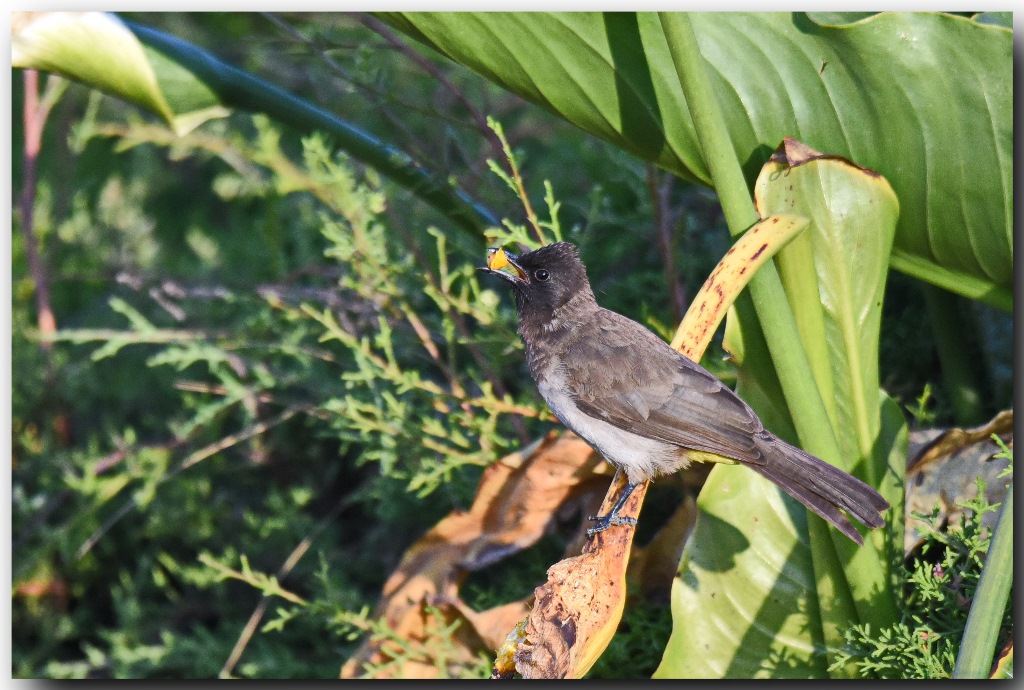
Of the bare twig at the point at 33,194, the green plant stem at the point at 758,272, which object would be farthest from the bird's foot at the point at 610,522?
the bare twig at the point at 33,194

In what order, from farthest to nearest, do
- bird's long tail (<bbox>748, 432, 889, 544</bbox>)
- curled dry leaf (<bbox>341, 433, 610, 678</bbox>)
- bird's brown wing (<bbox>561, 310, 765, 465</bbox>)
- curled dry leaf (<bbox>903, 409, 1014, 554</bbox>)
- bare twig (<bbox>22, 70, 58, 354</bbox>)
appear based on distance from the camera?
bare twig (<bbox>22, 70, 58, 354</bbox>) < curled dry leaf (<bbox>341, 433, 610, 678</bbox>) < curled dry leaf (<bbox>903, 409, 1014, 554</bbox>) < bird's brown wing (<bbox>561, 310, 765, 465</bbox>) < bird's long tail (<bbox>748, 432, 889, 544</bbox>)

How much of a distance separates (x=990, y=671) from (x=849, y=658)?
280 millimetres

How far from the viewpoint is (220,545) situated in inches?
146

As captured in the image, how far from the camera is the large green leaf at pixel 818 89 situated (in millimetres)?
2324

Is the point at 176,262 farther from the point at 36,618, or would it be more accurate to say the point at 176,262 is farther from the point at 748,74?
the point at 748,74

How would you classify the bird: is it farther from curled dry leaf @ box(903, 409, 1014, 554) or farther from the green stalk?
the green stalk

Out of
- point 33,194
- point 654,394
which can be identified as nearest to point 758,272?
point 654,394

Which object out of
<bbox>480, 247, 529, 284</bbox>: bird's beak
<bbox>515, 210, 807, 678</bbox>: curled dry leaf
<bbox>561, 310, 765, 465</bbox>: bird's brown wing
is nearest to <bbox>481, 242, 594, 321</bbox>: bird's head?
<bbox>480, 247, 529, 284</bbox>: bird's beak

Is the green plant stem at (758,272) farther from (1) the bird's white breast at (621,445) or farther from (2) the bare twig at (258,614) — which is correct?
(2) the bare twig at (258,614)

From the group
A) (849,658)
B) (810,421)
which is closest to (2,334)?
(810,421)

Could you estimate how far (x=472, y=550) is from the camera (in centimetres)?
271

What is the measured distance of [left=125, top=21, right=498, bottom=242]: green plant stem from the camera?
2.83 meters

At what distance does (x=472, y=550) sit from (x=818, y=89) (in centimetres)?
138

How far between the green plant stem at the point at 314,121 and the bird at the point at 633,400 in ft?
1.31
